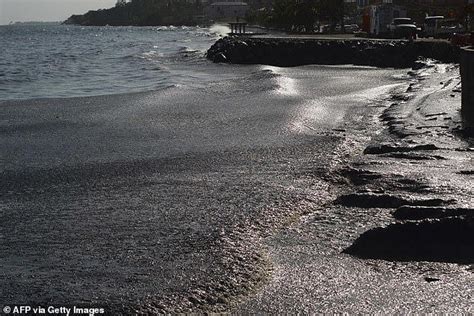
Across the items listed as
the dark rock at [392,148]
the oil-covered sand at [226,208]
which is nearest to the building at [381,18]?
the oil-covered sand at [226,208]

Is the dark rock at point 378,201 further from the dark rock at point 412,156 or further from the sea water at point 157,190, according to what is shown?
the dark rock at point 412,156

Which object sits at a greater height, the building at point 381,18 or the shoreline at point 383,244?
the building at point 381,18

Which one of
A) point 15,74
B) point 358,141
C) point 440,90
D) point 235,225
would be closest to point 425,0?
point 15,74


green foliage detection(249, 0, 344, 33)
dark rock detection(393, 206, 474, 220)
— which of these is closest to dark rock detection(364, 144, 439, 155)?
dark rock detection(393, 206, 474, 220)

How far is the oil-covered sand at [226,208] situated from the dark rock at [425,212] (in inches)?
5.8

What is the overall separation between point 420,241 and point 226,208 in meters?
2.33

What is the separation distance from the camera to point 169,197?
8992 mm

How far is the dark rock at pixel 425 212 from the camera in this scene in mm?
7352

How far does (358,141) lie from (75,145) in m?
5.04

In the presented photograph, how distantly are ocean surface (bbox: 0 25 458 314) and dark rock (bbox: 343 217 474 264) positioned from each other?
234 mm

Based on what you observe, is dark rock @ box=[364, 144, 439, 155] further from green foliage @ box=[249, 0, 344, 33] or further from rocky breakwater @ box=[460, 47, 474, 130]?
green foliage @ box=[249, 0, 344, 33]

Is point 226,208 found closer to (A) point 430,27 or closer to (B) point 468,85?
(B) point 468,85

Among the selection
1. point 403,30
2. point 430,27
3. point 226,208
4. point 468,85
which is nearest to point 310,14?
point 430,27

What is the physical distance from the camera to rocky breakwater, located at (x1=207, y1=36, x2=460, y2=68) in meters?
36.5
